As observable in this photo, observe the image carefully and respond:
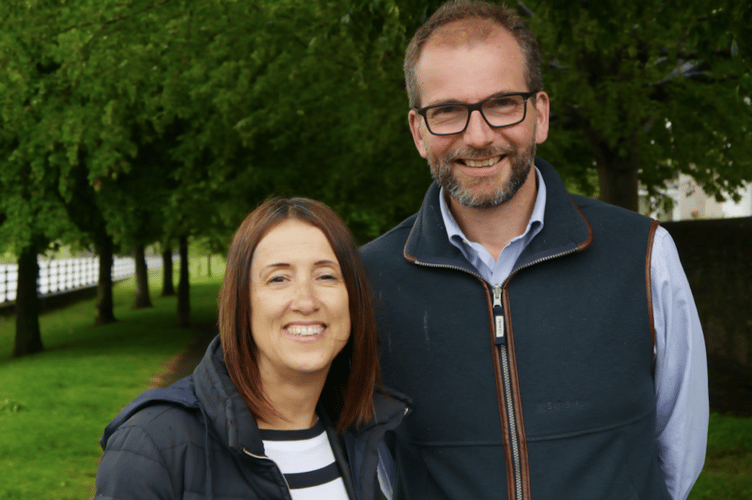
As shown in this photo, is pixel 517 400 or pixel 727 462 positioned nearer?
pixel 517 400

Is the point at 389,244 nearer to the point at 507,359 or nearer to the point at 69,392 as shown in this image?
the point at 507,359

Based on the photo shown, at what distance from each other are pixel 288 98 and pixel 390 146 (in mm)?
1654

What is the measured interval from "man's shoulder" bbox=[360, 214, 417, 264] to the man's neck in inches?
9.7

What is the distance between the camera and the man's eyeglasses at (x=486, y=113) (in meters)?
2.29

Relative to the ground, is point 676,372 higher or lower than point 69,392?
higher

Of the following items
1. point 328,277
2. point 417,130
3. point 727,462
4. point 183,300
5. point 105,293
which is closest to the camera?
point 328,277

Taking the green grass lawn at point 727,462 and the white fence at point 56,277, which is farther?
the white fence at point 56,277

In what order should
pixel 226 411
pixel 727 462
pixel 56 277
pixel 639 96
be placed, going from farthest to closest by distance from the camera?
pixel 56 277
pixel 639 96
pixel 727 462
pixel 226 411

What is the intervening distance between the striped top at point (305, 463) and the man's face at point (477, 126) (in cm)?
85

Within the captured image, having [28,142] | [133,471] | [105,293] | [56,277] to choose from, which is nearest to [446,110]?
[133,471]

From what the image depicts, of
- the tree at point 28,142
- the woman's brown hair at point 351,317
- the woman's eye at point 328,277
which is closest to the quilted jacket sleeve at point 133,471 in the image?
the woman's brown hair at point 351,317

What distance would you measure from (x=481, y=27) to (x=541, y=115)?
1.15ft

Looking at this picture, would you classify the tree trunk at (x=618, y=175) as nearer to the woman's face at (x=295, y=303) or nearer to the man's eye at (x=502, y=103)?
the man's eye at (x=502, y=103)

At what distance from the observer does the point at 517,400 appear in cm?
222
